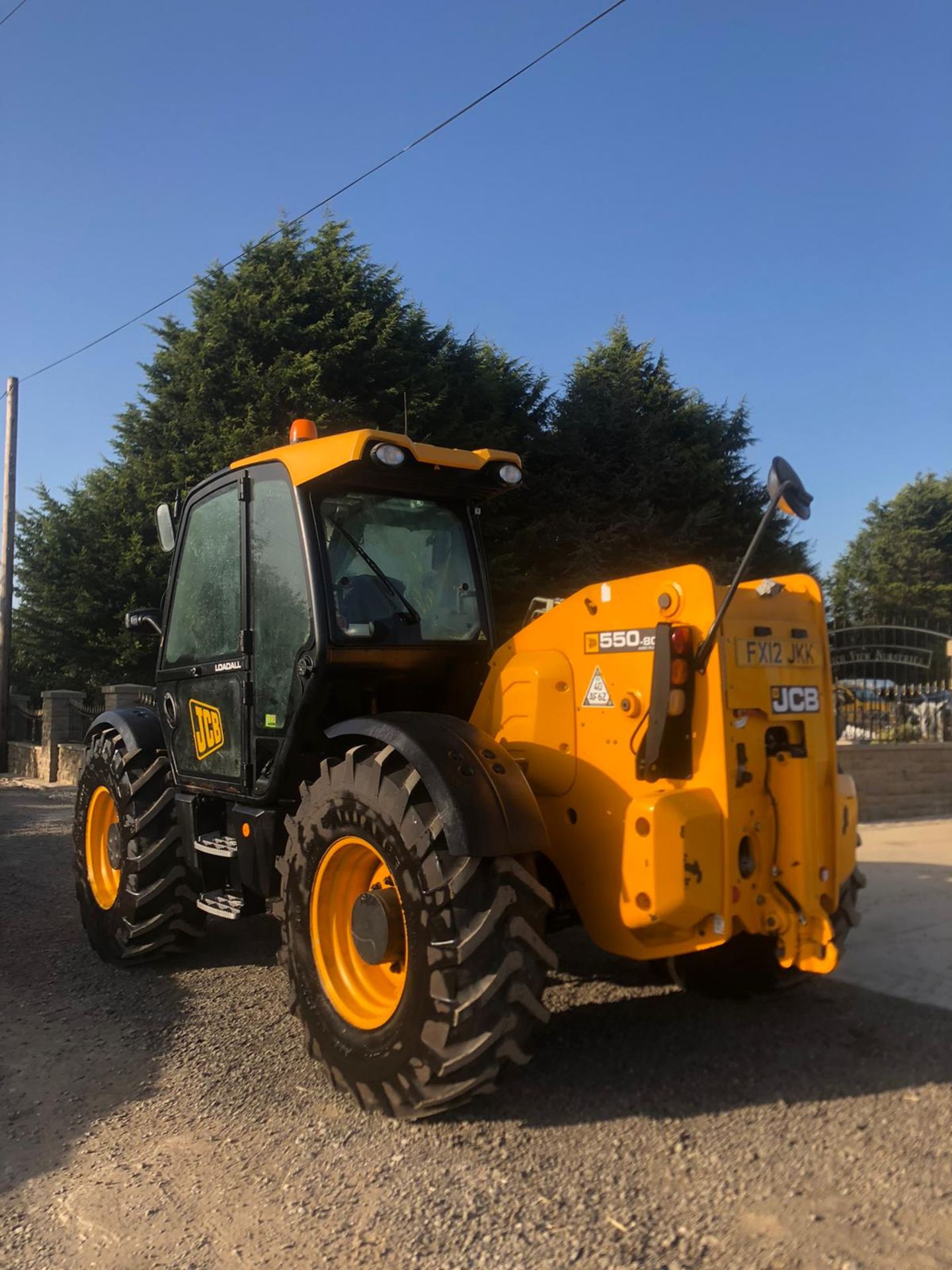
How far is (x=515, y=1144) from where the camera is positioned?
296 centimetres

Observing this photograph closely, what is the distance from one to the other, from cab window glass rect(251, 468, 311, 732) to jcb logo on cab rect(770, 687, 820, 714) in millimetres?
1819

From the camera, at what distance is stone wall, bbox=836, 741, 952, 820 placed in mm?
9914

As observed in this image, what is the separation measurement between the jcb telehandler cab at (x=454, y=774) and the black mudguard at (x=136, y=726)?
368 millimetres

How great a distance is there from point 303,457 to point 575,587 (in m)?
13.7

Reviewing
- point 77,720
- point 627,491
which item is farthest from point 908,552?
point 77,720

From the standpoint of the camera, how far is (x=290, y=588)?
161 inches

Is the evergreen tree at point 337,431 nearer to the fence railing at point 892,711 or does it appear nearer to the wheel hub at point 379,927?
the fence railing at point 892,711

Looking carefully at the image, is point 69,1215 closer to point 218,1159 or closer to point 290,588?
point 218,1159

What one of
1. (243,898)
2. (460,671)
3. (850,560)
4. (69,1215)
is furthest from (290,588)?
(850,560)

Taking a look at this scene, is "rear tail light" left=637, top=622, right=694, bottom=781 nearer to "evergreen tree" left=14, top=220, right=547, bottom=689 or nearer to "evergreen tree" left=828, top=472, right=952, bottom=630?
"evergreen tree" left=14, top=220, right=547, bottom=689

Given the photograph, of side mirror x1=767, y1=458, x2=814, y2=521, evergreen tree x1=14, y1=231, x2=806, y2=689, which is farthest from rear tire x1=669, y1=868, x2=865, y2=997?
evergreen tree x1=14, y1=231, x2=806, y2=689

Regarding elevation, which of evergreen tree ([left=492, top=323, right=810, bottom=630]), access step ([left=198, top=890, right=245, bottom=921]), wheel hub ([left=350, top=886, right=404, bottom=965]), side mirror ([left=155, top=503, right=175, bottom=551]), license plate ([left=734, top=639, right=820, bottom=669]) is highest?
evergreen tree ([left=492, top=323, right=810, bottom=630])

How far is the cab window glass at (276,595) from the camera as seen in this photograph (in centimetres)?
402

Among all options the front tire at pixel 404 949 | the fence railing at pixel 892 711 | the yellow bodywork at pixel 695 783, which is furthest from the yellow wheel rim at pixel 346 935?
the fence railing at pixel 892 711
